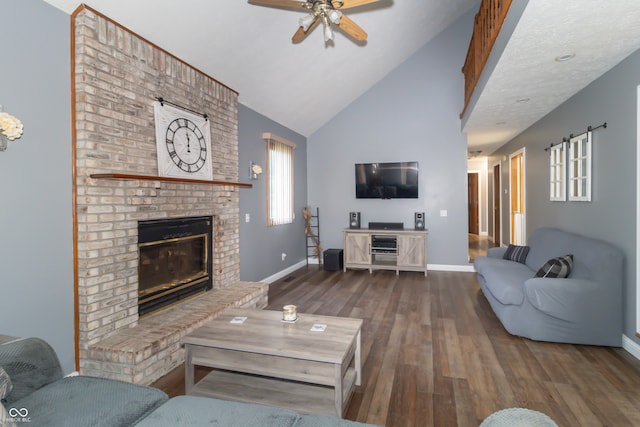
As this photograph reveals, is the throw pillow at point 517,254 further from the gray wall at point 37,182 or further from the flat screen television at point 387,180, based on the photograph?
the gray wall at point 37,182

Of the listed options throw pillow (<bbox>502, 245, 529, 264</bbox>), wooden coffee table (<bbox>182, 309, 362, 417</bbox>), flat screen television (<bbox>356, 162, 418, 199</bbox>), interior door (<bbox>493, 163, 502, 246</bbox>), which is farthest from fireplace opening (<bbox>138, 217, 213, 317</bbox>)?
interior door (<bbox>493, 163, 502, 246</bbox>)

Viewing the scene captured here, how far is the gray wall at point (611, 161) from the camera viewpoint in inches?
114

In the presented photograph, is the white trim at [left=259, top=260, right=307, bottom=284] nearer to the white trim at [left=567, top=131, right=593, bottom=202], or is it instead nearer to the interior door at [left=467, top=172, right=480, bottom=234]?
the white trim at [left=567, top=131, right=593, bottom=202]

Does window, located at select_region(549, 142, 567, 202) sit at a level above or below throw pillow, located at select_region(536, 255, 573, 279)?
above

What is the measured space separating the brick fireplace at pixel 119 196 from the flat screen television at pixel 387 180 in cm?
384

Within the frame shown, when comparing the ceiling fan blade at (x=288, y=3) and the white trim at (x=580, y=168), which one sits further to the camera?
the white trim at (x=580, y=168)

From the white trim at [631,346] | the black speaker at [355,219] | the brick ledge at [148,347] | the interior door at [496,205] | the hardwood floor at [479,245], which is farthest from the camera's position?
the interior door at [496,205]

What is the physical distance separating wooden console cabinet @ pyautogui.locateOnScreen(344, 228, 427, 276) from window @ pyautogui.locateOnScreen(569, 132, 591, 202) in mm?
2301

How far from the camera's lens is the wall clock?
316cm

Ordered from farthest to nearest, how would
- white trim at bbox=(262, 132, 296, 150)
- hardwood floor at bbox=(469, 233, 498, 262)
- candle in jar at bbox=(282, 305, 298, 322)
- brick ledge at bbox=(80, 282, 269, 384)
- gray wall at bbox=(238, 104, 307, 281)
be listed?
hardwood floor at bbox=(469, 233, 498, 262)
white trim at bbox=(262, 132, 296, 150)
gray wall at bbox=(238, 104, 307, 281)
candle in jar at bbox=(282, 305, 298, 322)
brick ledge at bbox=(80, 282, 269, 384)

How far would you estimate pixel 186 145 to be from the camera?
11.4 ft

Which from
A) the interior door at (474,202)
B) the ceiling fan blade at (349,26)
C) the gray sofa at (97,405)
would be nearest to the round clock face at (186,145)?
the ceiling fan blade at (349,26)

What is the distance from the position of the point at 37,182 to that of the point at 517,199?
7.64 m

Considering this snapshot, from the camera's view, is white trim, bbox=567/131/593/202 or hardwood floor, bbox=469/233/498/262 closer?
white trim, bbox=567/131/593/202
